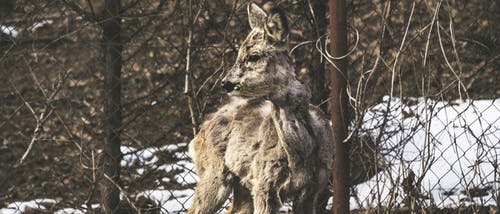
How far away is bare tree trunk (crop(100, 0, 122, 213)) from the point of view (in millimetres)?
5793

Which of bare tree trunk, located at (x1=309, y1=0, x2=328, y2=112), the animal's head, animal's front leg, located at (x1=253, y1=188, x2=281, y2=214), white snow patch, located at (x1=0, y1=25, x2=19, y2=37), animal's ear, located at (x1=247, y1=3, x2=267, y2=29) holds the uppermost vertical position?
white snow patch, located at (x1=0, y1=25, x2=19, y2=37)

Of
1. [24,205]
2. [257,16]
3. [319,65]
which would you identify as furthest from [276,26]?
[24,205]

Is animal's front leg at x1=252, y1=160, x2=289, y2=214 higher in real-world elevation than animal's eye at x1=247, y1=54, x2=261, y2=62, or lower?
lower

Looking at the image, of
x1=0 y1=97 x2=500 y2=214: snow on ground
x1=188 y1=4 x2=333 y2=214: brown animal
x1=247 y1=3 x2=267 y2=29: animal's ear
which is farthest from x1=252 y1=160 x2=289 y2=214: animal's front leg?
x1=0 y1=97 x2=500 y2=214: snow on ground

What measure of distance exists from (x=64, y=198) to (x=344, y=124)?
111 inches

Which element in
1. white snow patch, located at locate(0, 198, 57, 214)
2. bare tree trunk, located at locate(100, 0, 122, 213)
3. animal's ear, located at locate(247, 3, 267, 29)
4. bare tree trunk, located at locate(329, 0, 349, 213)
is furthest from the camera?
white snow patch, located at locate(0, 198, 57, 214)

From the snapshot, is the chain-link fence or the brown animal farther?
the chain-link fence

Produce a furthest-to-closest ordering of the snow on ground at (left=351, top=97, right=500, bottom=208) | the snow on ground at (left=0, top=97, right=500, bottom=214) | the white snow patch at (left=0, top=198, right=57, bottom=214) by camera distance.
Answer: the white snow patch at (left=0, top=198, right=57, bottom=214) → the snow on ground at (left=0, top=97, right=500, bottom=214) → the snow on ground at (left=351, top=97, right=500, bottom=208)

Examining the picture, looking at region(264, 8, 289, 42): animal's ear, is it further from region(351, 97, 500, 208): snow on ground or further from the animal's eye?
region(351, 97, 500, 208): snow on ground

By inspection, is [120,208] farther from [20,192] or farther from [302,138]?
[302,138]

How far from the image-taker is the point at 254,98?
4.20 metres

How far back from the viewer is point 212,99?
5.96 m

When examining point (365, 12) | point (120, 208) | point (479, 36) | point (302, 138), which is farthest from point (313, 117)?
point (365, 12)

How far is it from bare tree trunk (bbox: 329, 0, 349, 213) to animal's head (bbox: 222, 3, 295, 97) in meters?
0.78
